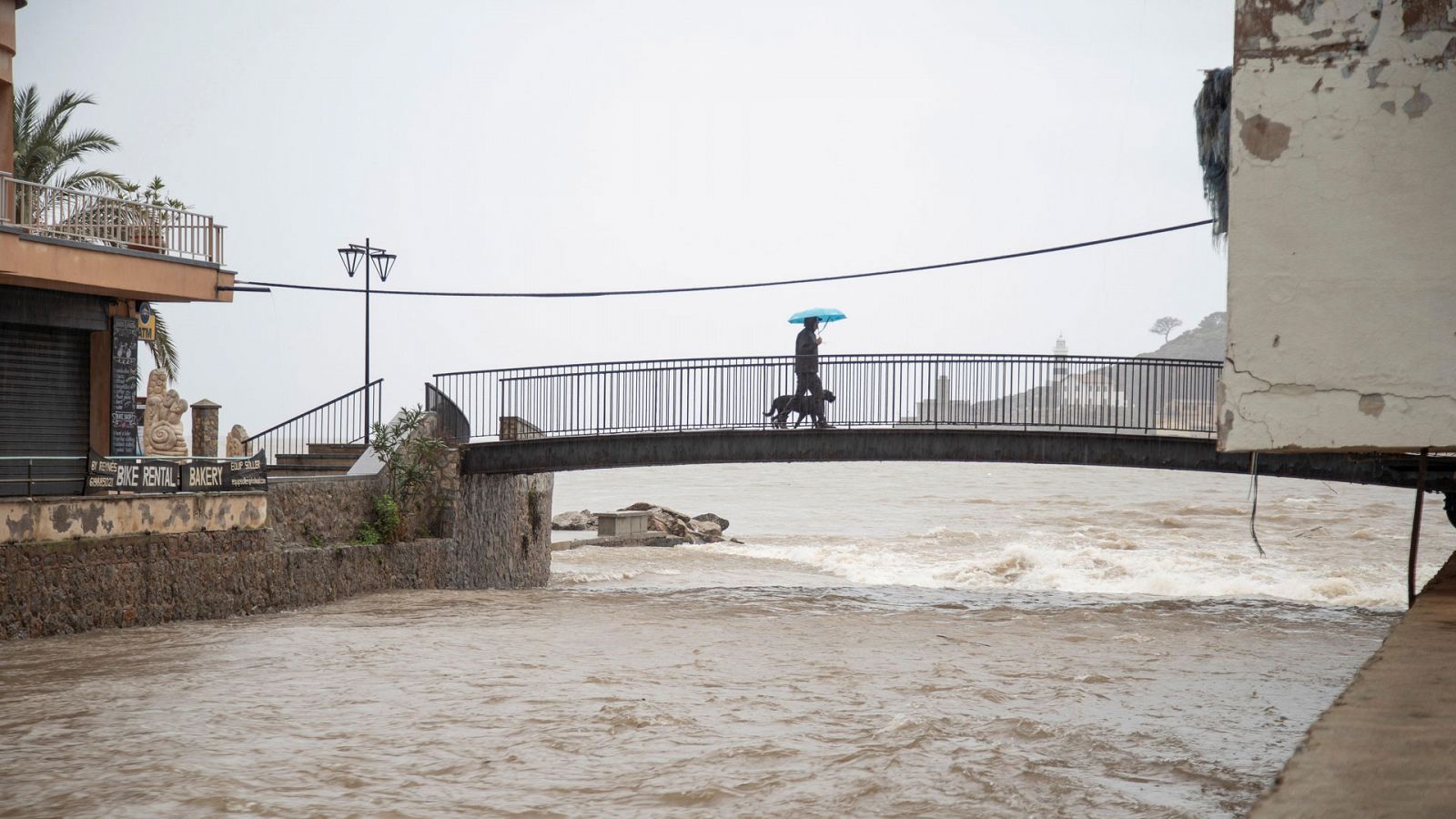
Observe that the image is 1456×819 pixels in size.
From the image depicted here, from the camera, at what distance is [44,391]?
1944cm

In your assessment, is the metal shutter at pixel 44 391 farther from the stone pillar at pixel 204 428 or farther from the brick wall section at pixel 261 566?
the brick wall section at pixel 261 566

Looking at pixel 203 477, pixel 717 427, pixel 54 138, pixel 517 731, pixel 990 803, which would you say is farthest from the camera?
pixel 54 138

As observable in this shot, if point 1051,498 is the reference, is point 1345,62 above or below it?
above

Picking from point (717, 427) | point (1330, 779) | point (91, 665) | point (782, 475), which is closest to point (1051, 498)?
point (782, 475)

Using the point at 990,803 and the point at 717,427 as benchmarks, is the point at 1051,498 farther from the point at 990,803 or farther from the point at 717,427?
the point at 990,803

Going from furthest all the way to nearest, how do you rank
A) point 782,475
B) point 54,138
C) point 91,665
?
1. point 782,475
2. point 54,138
3. point 91,665

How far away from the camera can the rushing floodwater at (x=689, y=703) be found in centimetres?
642

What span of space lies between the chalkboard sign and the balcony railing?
5.50 ft

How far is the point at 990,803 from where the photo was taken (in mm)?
6168

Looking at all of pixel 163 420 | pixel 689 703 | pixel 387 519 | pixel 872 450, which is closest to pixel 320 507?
pixel 387 519

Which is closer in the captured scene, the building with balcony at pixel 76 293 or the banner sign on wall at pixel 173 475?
the banner sign on wall at pixel 173 475

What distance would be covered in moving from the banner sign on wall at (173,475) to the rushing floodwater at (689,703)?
163 cm

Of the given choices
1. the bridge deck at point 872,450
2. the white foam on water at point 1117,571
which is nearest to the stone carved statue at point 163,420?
the bridge deck at point 872,450

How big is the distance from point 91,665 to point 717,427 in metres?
11.5
